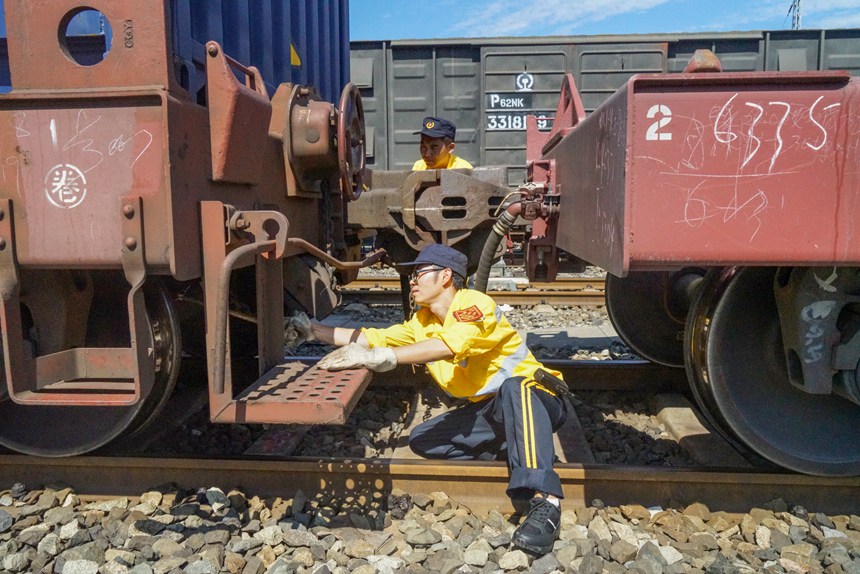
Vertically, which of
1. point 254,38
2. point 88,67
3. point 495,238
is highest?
point 254,38

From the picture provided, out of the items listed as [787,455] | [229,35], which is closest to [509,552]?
[787,455]

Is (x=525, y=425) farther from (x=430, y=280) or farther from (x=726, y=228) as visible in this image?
(x=726, y=228)

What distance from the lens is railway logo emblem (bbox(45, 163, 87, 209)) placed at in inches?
88.5

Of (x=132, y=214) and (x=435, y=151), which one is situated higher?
(x=435, y=151)

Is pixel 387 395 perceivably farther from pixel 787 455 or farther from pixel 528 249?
pixel 787 455

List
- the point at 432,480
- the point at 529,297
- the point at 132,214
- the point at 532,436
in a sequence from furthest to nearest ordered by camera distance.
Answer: the point at 529,297 → the point at 432,480 → the point at 532,436 → the point at 132,214

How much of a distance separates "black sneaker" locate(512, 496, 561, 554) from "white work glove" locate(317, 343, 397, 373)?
823mm

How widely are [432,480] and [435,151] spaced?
9.64ft

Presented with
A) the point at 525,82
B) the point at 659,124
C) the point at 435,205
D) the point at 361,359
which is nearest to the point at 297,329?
the point at 361,359

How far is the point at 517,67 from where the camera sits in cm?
1029

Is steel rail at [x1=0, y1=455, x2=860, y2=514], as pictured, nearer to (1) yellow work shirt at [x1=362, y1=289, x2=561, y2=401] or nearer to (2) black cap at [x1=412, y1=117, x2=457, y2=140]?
(1) yellow work shirt at [x1=362, y1=289, x2=561, y2=401]

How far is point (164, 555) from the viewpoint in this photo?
241cm

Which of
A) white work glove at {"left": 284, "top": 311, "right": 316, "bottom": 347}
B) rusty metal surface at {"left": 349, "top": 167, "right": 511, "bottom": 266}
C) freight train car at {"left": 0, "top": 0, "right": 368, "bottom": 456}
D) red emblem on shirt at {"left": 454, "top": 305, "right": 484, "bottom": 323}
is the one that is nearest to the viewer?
freight train car at {"left": 0, "top": 0, "right": 368, "bottom": 456}

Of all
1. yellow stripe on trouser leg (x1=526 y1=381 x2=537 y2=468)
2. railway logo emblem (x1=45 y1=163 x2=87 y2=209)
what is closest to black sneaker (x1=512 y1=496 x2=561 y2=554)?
yellow stripe on trouser leg (x1=526 y1=381 x2=537 y2=468)
